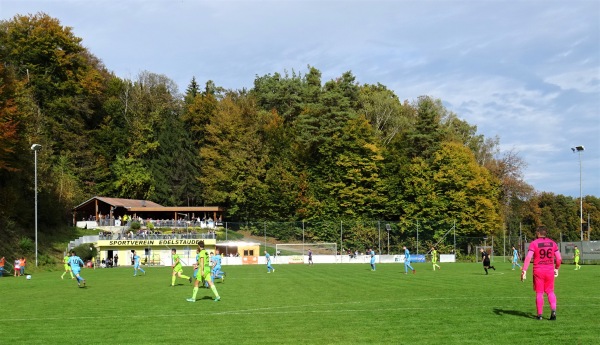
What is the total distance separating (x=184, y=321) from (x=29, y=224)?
2207 inches

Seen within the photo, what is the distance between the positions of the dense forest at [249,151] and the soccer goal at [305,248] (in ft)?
5.22

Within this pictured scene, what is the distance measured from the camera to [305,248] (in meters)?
69.9

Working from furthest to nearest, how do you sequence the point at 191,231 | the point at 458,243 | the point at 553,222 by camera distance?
the point at 553,222, the point at 458,243, the point at 191,231

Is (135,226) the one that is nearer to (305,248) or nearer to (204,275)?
(305,248)

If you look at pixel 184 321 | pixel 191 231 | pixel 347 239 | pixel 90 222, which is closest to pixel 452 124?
pixel 347 239

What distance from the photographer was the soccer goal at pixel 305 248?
68131 mm

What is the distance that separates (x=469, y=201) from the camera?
3258 inches

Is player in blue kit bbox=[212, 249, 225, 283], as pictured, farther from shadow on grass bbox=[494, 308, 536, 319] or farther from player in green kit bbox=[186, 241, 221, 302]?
shadow on grass bbox=[494, 308, 536, 319]

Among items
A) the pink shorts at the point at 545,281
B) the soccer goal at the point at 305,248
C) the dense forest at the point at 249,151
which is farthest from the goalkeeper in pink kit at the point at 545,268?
the dense forest at the point at 249,151

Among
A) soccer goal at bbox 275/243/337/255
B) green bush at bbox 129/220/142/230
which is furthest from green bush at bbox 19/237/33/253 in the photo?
soccer goal at bbox 275/243/337/255

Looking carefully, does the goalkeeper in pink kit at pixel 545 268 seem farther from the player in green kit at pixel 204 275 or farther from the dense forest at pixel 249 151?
the dense forest at pixel 249 151

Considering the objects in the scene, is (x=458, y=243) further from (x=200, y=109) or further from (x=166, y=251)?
(x=200, y=109)

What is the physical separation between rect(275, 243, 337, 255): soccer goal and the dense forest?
159 cm

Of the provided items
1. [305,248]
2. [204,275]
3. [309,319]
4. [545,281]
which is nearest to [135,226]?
[305,248]
